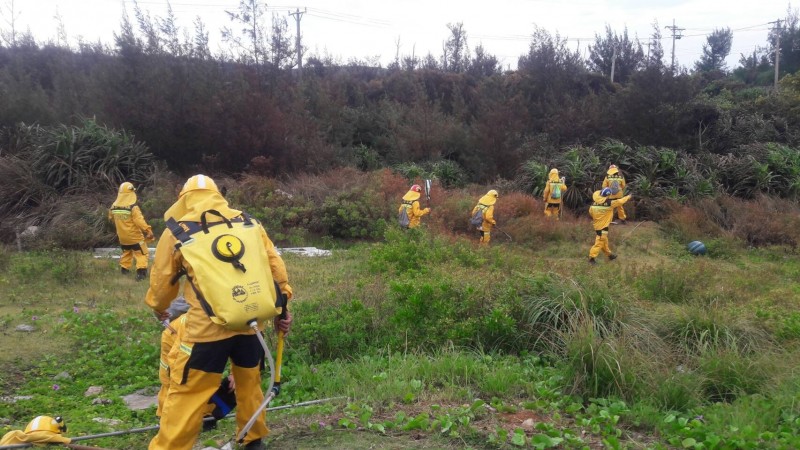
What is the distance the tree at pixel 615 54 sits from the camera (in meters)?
36.3

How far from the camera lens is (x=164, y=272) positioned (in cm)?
377

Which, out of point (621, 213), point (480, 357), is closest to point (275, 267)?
point (480, 357)

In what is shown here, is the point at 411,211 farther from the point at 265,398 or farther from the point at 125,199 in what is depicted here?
the point at 265,398

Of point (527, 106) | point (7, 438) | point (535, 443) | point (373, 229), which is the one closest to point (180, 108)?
point (373, 229)

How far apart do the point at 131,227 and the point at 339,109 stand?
15124 mm

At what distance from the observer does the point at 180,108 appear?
1934cm

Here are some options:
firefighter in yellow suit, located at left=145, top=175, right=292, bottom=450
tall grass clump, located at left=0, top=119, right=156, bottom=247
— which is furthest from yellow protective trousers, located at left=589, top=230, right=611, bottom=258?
tall grass clump, located at left=0, top=119, right=156, bottom=247

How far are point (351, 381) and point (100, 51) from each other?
2482cm

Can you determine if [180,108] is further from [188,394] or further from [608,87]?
[608,87]

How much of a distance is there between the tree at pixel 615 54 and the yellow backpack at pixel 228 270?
35348 millimetres

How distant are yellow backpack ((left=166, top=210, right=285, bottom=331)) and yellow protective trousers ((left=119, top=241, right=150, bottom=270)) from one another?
7.23 meters

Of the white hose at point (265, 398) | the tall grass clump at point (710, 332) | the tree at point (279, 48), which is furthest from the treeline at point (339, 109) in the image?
the white hose at point (265, 398)

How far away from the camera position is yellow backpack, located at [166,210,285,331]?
11.5ft

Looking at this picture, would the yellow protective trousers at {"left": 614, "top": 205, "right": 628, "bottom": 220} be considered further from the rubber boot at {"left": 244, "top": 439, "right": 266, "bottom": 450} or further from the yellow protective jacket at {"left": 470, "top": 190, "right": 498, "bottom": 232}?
the rubber boot at {"left": 244, "top": 439, "right": 266, "bottom": 450}
